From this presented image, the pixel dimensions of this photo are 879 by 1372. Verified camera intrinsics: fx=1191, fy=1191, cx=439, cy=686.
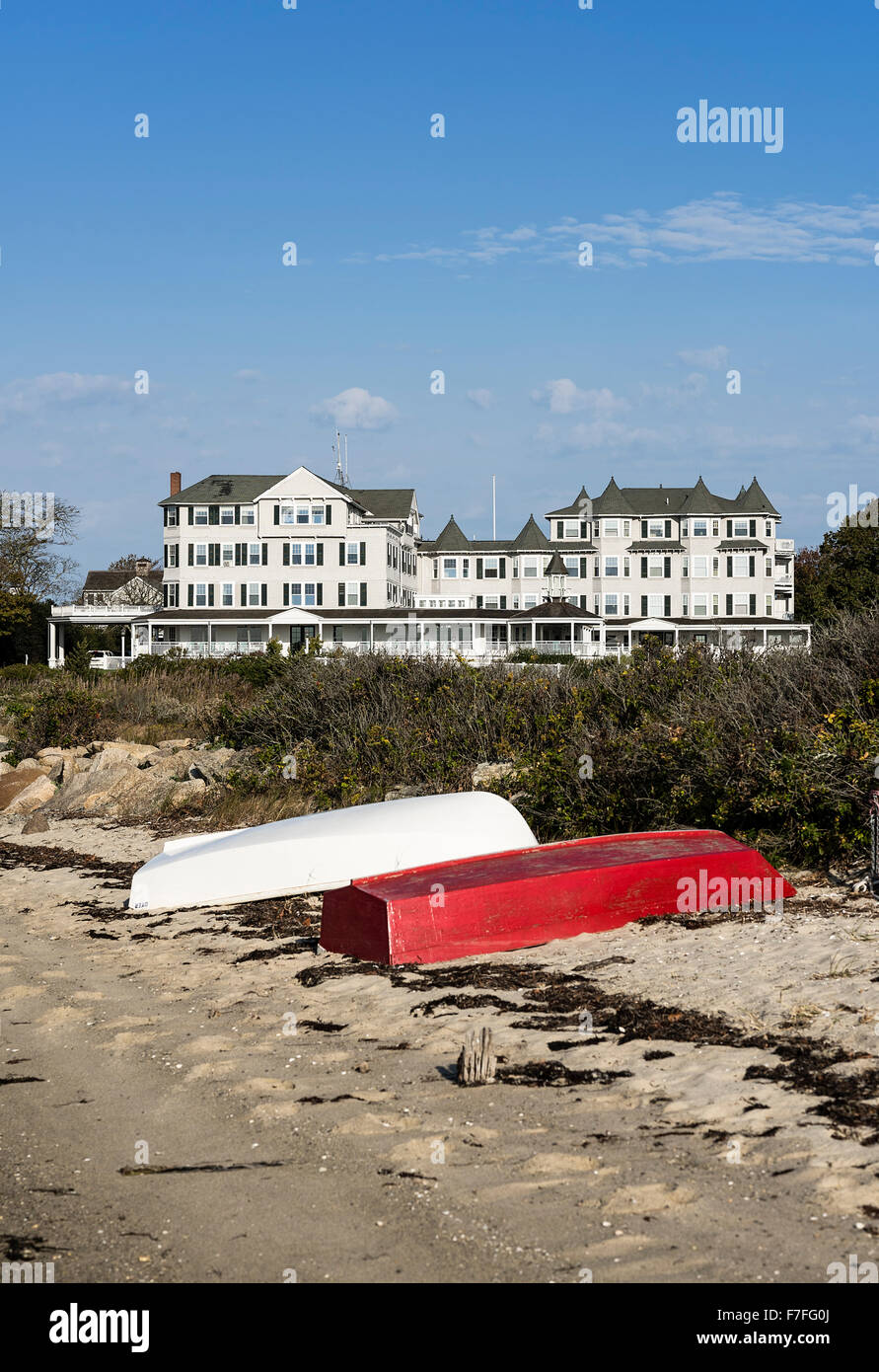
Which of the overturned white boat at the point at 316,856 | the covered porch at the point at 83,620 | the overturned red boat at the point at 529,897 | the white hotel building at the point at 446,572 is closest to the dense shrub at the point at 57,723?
the overturned white boat at the point at 316,856

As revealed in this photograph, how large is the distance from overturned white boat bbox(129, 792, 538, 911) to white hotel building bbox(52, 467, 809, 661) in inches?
1488

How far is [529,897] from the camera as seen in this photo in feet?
31.3

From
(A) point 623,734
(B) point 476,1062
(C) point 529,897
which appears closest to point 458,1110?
(B) point 476,1062

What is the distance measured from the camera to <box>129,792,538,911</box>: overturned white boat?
37.8ft

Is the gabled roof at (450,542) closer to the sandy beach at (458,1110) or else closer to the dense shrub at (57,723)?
the dense shrub at (57,723)

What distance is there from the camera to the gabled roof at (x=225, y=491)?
64.0 metres

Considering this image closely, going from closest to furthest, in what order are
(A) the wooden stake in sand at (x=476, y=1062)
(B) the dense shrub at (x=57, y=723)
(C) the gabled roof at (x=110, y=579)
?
(A) the wooden stake in sand at (x=476, y=1062), (B) the dense shrub at (x=57, y=723), (C) the gabled roof at (x=110, y=579)

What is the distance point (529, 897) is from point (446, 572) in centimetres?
6549

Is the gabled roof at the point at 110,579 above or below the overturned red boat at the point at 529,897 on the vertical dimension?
above

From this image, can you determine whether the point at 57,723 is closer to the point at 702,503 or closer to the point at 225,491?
the point at 225,491

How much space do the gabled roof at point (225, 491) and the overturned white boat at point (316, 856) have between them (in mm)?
53520

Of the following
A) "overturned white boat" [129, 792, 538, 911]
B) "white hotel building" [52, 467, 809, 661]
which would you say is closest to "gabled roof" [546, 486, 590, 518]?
"white hotel building" [52, 467, 809, 661]

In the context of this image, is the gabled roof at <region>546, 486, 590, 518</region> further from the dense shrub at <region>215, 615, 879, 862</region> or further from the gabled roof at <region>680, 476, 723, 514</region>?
the dense shrub at <region>215, 615, 879, 862</region>
